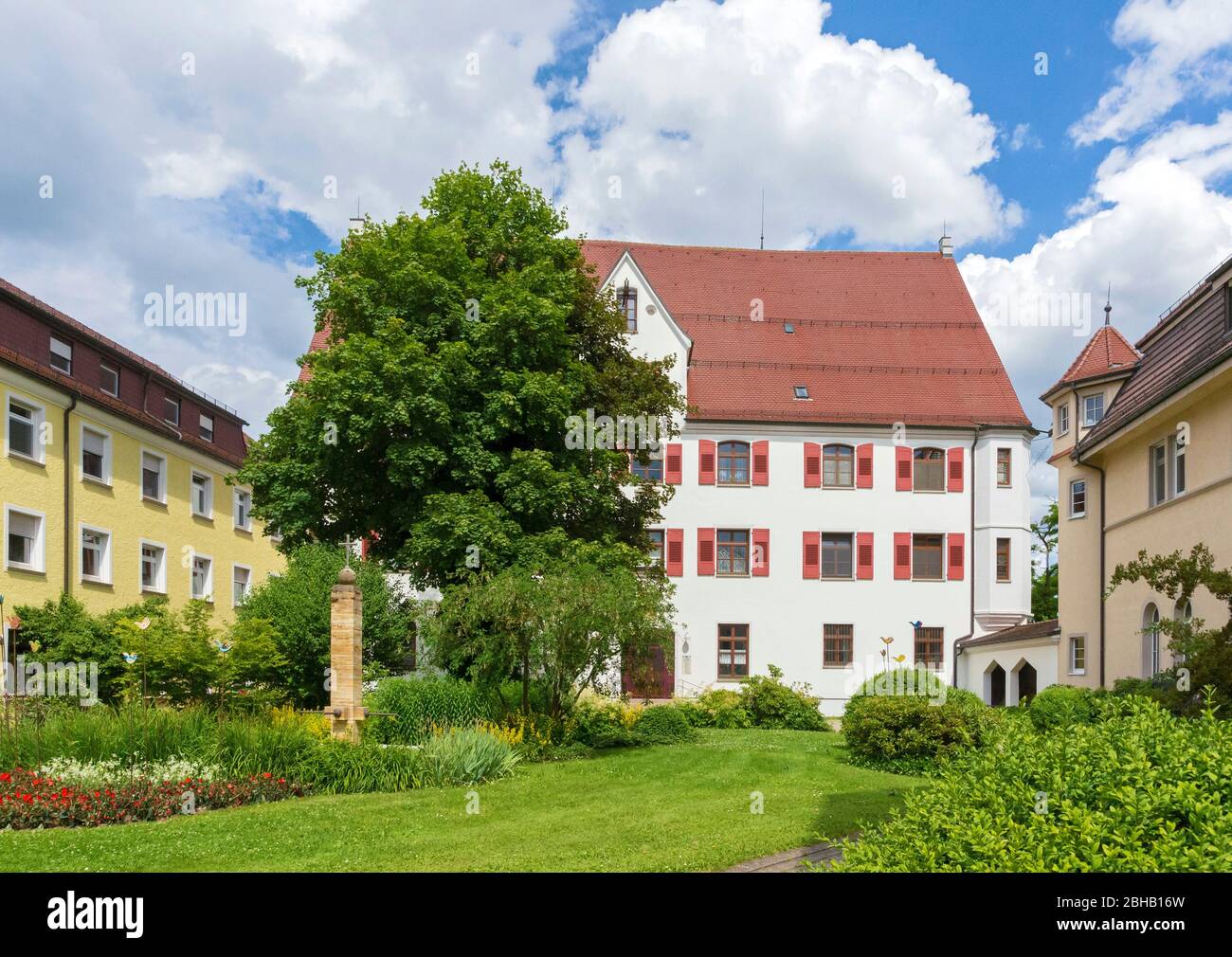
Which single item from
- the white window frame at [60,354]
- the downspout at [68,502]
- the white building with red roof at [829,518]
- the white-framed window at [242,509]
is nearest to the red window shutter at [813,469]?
the white building with red roof at [829,518]

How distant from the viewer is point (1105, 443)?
23.3 meters

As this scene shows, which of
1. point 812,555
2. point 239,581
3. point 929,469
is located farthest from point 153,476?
point 929,469

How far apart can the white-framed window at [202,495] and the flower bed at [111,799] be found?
2248 centimetres

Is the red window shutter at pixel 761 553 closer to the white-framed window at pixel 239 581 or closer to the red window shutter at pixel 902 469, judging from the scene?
the red window shutter at pixel 902 469

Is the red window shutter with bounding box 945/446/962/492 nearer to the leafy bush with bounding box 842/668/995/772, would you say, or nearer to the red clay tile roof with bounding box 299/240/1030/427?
the red clay tile roof with bounding box 299/240/1030/427

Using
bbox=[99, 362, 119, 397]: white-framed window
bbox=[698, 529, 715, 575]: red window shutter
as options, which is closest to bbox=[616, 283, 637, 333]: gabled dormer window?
bbox=[698, 529, 715, 575]: red window shutter

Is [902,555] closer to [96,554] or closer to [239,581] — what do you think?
[239,581]

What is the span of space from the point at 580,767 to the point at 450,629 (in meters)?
3.93

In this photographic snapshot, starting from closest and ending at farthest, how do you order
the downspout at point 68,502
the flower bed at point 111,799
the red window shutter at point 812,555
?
the flower bed at point 111,799 → the downspout at point 68,502 → the red window shutter at point 812,555

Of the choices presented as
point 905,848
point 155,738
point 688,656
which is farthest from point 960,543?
point 905,848

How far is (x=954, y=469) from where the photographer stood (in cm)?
3703

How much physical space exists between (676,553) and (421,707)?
18202mm

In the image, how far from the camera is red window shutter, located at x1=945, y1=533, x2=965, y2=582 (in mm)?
36344

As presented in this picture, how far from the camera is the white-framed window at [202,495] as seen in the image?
34.2 meters
